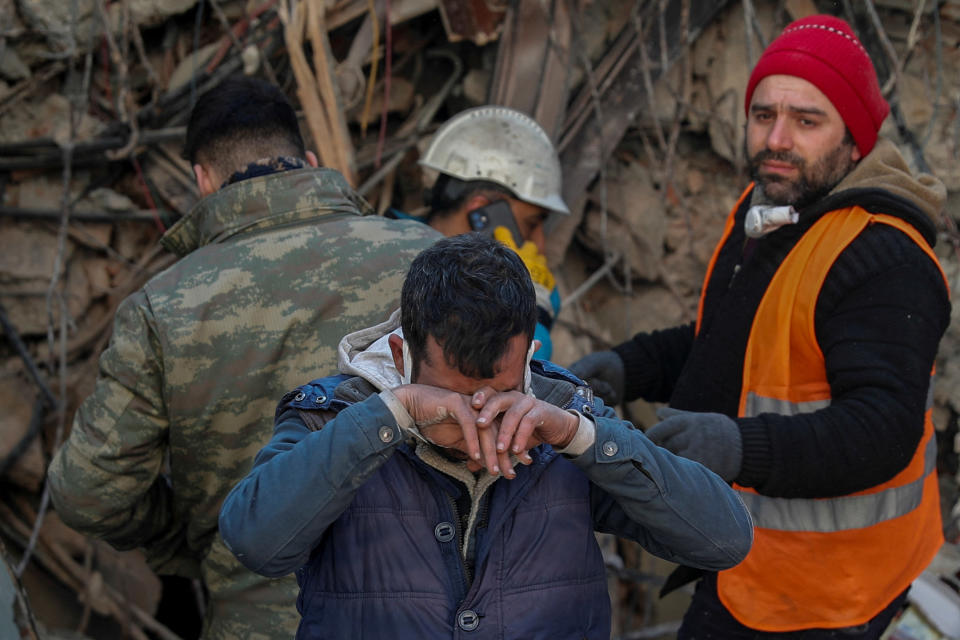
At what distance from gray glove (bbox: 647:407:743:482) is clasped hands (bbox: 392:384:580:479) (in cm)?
61

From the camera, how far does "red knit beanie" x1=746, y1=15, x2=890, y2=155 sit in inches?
92.8

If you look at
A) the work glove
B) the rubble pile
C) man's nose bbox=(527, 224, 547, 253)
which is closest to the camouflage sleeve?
the work glove

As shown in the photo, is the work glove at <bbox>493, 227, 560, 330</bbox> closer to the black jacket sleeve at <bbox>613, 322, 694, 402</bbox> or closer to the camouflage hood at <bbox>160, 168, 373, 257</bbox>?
the black jacket sleeve at <bbox>613, 322, 694, 402</bbox>

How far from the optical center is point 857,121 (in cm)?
238

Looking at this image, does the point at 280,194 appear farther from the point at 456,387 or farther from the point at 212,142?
the point at 456,387

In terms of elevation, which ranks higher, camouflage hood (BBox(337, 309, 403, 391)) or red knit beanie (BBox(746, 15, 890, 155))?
red knit beanie (BBox(746, 15, 890, 155))

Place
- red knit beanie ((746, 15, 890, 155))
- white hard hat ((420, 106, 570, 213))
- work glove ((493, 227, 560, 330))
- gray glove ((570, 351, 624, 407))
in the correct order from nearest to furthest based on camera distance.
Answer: red knit beanie ((746, 15, 890, 155)) < gray glove ((570, 351, 624, 407)) < work glove ((493, 227, 560, 330)) < white hard hat ((420, 106, 570, 213))

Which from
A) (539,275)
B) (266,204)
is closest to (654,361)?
(539,275)

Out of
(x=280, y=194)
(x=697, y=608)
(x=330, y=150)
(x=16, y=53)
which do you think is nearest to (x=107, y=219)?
(x=16, y=53)

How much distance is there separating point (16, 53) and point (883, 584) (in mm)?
3691

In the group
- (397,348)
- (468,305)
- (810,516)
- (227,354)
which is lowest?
(810,516)

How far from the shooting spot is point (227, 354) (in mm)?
2092

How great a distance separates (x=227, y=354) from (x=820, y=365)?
1429 mm

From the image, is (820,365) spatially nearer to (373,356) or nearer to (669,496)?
(669,496)
